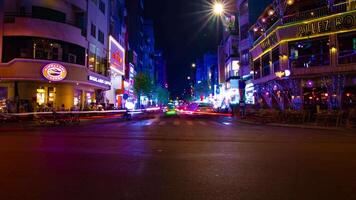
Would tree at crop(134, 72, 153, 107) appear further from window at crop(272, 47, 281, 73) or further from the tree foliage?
window at crop(272, 47, 281, 73)

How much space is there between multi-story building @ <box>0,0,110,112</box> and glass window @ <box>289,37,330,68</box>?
73.2ft

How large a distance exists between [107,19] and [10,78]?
23.3 meters

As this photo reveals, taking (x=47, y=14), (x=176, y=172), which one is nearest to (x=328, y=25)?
(x=47, y=14)

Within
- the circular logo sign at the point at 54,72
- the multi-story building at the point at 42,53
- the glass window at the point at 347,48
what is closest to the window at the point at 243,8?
the glass window at the point at 347,48

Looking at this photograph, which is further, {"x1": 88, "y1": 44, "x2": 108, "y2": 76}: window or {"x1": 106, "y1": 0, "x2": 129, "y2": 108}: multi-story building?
{"x1": 106, "y1": 0, "x2": 129, "y2": 108}: multi-story building

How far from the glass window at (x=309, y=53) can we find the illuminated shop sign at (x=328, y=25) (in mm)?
1054

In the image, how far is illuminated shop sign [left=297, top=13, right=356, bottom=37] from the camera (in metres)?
29.6

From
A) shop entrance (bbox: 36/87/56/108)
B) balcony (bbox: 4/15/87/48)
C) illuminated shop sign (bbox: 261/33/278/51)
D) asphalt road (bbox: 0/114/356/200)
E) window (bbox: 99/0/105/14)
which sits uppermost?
window (bbox: 99/0/105/14)

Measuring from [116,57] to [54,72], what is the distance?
24961mm

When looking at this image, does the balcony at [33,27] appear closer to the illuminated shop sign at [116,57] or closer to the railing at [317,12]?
the illuminated shop sign at [116,57]

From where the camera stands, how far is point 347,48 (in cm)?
3102

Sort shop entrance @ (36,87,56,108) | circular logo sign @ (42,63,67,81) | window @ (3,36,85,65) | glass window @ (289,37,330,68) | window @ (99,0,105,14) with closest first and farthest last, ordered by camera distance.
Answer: glass window @ (289,37,330,68)
circular logo sign @ (42,63,67,81)
window @ (3,36,85,65)
shop entrance @ (36,87,56,108)
window @ (99,0,105,14)

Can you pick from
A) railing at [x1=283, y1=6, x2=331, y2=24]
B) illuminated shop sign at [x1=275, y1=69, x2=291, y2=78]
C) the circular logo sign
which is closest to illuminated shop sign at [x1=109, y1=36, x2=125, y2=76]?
the circular logo sign

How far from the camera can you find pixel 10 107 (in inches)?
1227
